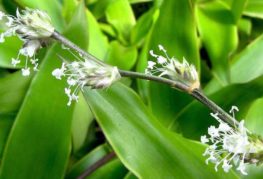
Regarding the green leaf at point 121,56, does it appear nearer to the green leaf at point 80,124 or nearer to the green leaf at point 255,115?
the green leaf at point 80,124

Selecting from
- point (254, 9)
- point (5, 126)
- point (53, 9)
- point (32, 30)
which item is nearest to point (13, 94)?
point (5, 126)

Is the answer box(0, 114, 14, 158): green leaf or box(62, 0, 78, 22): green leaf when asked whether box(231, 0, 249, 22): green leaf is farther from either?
box(0, 114, 14, 158): green leaf

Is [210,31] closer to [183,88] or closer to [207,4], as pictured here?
[207,4]

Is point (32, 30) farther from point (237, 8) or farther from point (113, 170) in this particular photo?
point (237, 8)

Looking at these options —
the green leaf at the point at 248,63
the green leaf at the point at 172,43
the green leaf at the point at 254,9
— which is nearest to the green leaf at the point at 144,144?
the green leaf at the point at 172,43

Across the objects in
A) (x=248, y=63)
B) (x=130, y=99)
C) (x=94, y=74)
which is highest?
(x=94, y=74)

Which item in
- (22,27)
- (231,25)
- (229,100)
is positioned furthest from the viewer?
(231,25)

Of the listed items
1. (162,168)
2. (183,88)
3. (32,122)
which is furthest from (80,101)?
(183,88)
